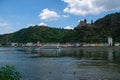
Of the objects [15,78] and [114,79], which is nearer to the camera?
[15,78]

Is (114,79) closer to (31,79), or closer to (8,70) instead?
(31,79)

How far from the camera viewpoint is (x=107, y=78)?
127 ft

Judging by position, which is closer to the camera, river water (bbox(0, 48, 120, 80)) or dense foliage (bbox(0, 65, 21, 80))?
dense foliage (bbox(0, 65, 21, 80))

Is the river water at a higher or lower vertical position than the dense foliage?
lower

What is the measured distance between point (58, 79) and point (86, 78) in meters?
3.96

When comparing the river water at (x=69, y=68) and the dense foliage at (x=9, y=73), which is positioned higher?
the dense foliage at (x=9, y=73)

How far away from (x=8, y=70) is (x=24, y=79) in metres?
22.6

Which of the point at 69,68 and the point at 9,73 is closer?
the point at 9,73

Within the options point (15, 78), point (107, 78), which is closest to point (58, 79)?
point (107, 78)

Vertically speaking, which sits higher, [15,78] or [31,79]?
[15,78]

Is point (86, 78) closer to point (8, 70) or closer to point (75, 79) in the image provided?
A: point (75, 79)

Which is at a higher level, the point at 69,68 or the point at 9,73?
the point at 9,73

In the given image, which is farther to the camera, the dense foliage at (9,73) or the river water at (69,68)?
the river water at (69,68)

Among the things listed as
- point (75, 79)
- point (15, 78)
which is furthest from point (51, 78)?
point (15, 78)
